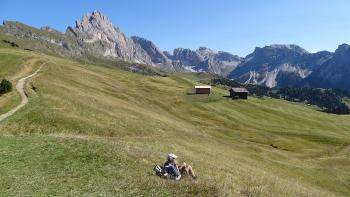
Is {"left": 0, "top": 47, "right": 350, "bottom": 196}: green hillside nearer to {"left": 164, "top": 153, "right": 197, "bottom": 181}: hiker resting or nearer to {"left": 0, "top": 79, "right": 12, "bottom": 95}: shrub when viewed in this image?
{"left": 164, "top": 153, "right": 197, "bottom": 181}: hiker resting

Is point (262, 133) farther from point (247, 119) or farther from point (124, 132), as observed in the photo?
point (124, 132)

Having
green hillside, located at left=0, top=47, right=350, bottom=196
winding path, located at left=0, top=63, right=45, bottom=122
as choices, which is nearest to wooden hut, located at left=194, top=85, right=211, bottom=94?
green hillside, located at left=0, top=47, right=350, bottom=196

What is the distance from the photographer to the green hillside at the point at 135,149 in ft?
99.0

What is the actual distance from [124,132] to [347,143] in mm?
65058

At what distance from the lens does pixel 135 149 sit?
43.3 m

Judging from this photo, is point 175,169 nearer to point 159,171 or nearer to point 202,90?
point 159,171

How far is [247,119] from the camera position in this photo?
5812 inches

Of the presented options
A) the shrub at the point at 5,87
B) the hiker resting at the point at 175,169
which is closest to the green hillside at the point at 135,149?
the hiker resting at the point at 175,169

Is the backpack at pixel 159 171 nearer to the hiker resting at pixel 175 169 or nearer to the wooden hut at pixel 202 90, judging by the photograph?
the hiker resting at pixel 175 169

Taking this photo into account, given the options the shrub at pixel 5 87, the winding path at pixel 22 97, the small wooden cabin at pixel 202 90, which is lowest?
the small wooden cabin at pixel 202 90

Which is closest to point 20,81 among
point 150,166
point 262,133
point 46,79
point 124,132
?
point 46,79

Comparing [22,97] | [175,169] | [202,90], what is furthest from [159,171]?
[202,90]

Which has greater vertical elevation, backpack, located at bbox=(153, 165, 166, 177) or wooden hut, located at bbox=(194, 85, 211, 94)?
backpack, located at bbox=(153, 165, 166, 177)

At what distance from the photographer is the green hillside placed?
30.2 meters
